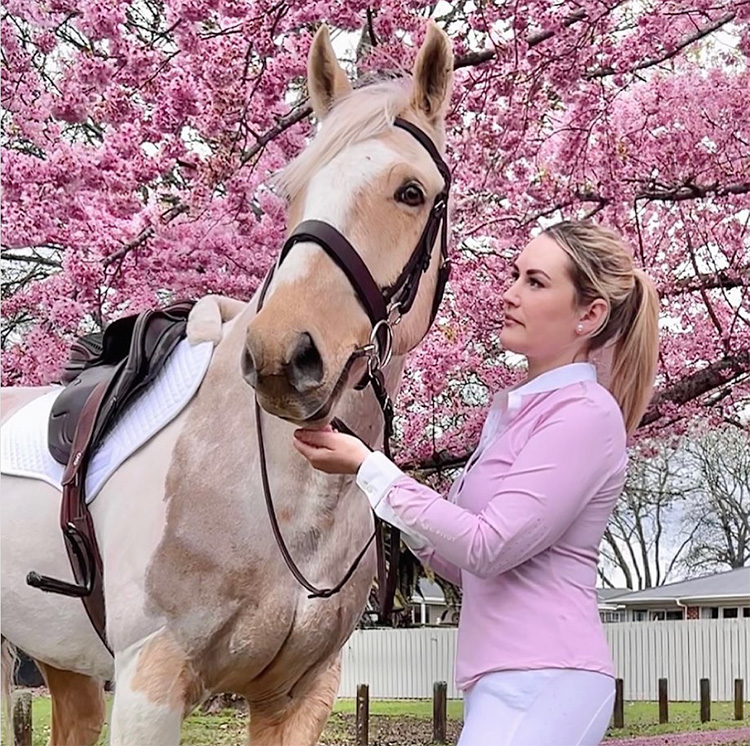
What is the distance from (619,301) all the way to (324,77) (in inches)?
32.2

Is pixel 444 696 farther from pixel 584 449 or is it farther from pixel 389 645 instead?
pixel 584 449

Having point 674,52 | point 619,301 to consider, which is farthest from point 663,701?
point 619,301

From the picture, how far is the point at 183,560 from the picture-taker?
6.71ft

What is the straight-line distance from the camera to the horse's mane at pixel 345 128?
191 cm

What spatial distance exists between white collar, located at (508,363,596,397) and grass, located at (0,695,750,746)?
23.1ft

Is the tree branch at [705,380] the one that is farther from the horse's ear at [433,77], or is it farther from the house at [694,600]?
the house at [694,600]

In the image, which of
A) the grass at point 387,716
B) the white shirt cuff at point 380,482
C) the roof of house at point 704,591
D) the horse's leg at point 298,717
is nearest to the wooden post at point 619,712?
the grass at point 387,716

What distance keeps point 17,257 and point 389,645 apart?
587 cm

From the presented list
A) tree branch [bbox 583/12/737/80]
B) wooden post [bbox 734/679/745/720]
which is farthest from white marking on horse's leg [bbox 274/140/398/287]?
wooden post [bbox 734/679/745/720]

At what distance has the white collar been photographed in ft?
5.37

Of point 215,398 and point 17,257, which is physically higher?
point 17,257

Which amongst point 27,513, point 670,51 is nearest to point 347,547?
point 27,513

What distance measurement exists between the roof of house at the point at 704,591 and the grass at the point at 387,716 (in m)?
5.50

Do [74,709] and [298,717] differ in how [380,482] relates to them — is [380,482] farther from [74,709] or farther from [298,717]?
[74,709]
